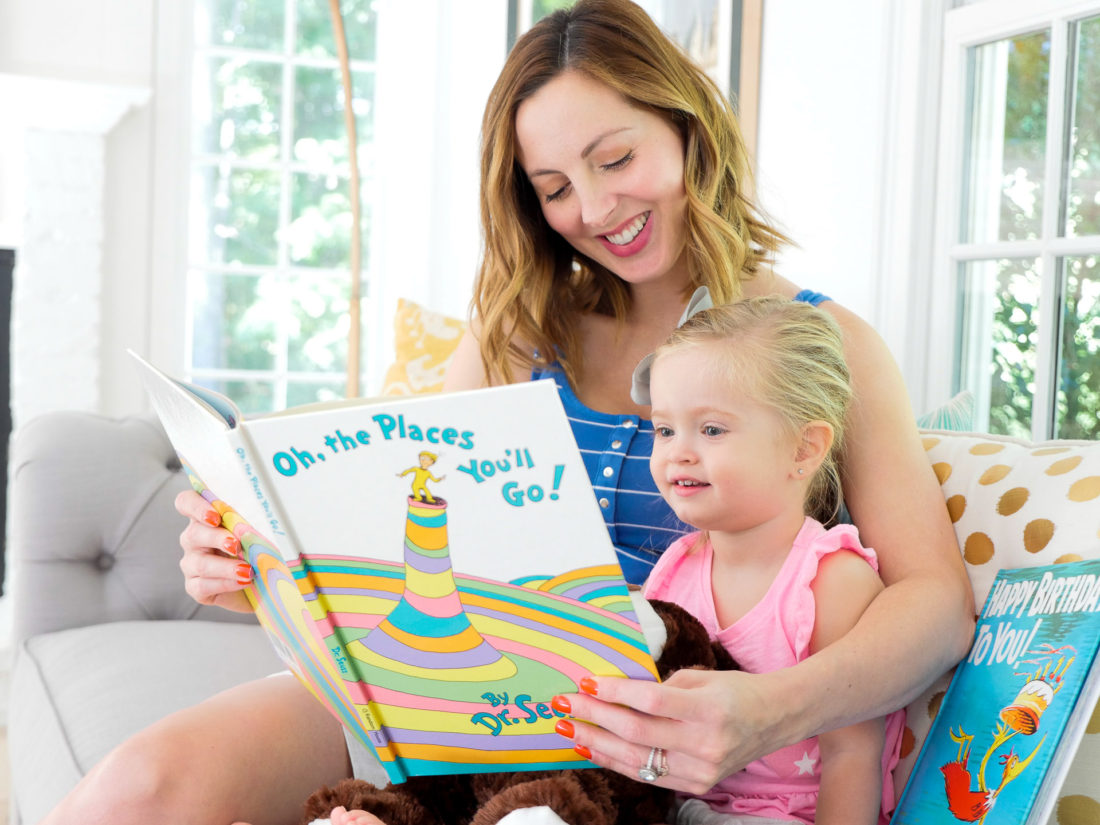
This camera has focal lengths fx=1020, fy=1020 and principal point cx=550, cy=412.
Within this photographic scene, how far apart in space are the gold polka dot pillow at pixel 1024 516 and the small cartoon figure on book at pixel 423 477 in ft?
2.01

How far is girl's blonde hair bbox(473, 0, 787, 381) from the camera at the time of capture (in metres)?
1.28

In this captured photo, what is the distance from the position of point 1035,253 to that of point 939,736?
104 centimetres

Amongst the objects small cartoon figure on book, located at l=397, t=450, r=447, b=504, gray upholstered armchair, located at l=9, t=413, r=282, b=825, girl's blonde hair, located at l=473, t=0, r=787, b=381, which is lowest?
gray upholstered armchair, located at l=9, t=413, r=282, b=825

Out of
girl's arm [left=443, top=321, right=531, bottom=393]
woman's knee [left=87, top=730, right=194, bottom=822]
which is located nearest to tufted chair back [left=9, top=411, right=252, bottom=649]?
girl's arm [left=443, top=321, right=531, bottom=393]

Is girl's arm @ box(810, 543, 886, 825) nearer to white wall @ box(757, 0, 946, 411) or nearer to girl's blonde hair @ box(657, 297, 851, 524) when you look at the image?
girl's blonde hair @ box(657, 297, 851, 524)

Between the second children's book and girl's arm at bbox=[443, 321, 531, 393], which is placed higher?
girl's arm at bbox=[443, 321, 531, 393]

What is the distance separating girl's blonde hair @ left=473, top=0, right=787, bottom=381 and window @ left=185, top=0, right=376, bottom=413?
245cm

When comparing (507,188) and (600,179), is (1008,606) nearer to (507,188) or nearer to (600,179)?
(600,179)

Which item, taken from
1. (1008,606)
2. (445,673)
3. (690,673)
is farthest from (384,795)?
(1008,606)

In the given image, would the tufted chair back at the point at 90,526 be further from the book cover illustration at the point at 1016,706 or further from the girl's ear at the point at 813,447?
the book cover illustration at the point at 1016,706

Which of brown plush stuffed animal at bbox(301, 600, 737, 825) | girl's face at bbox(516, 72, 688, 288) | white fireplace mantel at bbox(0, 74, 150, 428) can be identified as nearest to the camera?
brown plush stuffed animal at bbox(301, 600, 737, 825)

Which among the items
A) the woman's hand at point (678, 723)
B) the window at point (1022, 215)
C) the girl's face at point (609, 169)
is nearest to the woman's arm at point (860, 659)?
the woman's hand at point (678, 723)

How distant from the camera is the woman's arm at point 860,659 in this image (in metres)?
0.75

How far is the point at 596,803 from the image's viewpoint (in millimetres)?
808
